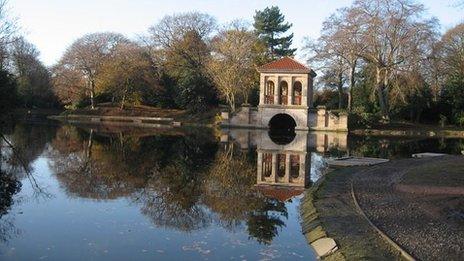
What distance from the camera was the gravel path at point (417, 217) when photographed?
8.55 m

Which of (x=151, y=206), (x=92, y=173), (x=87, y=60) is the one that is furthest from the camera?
(x=87, y=60)

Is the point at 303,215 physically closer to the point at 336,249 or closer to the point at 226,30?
the point at 336,249

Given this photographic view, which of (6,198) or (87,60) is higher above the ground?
(87,60)

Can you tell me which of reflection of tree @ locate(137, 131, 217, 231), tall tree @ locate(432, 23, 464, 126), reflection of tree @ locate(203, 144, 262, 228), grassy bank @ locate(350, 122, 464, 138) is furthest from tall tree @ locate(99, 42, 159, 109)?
reflection of tree @ locate(203, 144, 262, 228)

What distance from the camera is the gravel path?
855 cm

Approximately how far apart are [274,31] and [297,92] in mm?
23916

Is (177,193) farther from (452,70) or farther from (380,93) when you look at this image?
A: (452,70)

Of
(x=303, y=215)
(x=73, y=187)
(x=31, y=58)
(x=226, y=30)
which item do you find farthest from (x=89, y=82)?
(x=303, y=215)

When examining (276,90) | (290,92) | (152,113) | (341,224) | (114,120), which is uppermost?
(276,90)

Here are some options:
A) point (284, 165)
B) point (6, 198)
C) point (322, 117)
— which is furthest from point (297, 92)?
point (6, 198)

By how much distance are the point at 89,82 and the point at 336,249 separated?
210ft

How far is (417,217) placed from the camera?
10.8 m

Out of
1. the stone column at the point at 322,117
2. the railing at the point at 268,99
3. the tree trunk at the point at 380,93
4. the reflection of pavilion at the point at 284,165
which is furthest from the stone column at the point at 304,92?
the reflection of pavilion at the point at 284,165

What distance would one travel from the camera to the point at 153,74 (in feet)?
226
